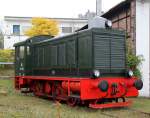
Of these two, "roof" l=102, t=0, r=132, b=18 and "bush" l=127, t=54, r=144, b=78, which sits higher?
"roof" l=102, t=0, r=132, b=18

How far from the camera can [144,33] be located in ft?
62.1

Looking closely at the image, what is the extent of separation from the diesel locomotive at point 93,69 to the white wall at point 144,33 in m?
3.74

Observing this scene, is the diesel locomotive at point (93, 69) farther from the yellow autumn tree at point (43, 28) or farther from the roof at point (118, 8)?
the yellow autumn tree at point (43, 28)

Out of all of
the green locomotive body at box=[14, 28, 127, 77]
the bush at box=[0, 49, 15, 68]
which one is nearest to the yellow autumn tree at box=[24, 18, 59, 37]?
the bush at box=[0, 49, 15, 68]

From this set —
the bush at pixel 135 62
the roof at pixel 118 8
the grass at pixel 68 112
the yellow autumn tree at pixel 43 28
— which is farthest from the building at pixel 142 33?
the yellow autumn tree at pixel 43 28

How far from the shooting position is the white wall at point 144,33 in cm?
1888

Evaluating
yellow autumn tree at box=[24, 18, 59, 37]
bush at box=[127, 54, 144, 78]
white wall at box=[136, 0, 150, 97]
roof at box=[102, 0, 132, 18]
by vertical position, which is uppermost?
yellow autumn tree at box=[24, 18, 59, 37]

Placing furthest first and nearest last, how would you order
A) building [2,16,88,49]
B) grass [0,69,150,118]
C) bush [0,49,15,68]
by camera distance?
building [2,16,88,49] → bush [0,49,15,68] → grass [0,69,150,118]

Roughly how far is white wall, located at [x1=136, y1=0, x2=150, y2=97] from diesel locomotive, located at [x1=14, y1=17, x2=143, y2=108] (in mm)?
3745

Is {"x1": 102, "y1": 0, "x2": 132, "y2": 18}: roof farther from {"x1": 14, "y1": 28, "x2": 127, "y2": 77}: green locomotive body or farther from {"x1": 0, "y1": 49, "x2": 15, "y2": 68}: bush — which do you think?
{"x1": 0, "y1": 49, "x2": 15, "y2": 68}: bush

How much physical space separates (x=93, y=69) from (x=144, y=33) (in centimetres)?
572

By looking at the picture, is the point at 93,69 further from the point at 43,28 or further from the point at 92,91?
the point at 43,28

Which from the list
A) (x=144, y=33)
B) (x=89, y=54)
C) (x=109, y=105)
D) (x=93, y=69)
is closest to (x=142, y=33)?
(x=144, y=33)

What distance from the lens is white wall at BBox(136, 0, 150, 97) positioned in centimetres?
1888
